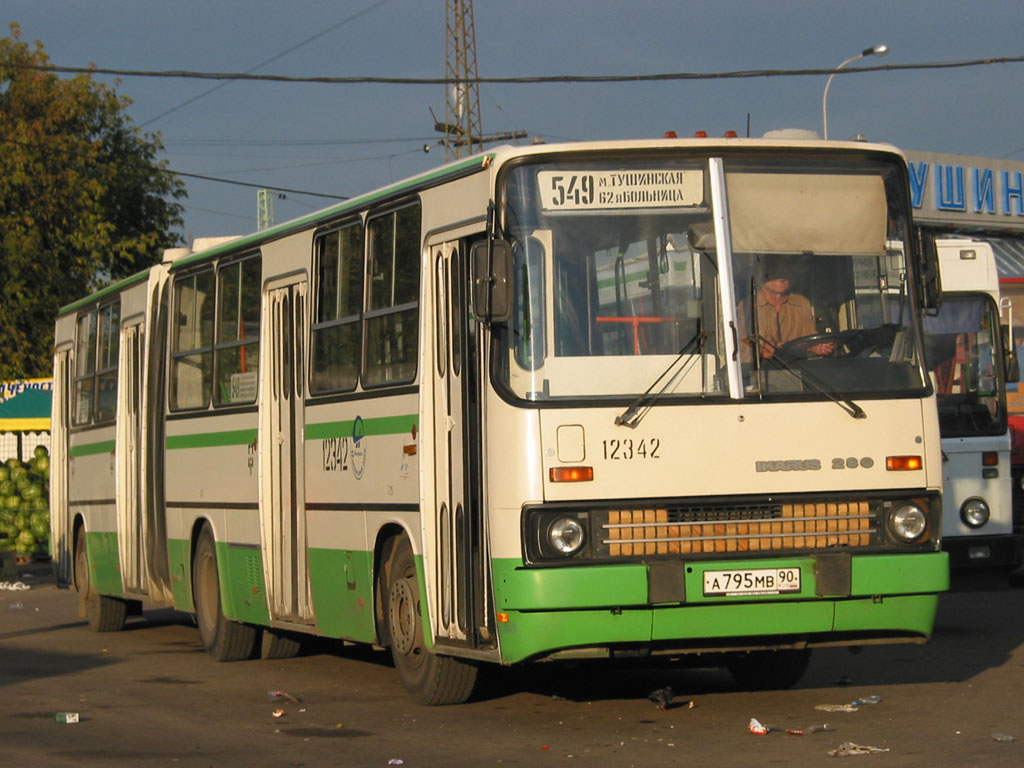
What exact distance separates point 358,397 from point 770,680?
3181 millimetres

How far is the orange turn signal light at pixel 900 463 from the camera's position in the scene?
9234 millimetres

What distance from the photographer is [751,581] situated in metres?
8.93

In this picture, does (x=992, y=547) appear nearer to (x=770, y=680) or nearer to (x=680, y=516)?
(x=770, y=680)

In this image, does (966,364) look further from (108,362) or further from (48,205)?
(48,205)

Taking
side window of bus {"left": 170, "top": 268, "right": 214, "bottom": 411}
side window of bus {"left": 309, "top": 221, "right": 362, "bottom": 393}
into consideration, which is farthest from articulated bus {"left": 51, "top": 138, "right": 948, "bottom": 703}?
side window of bus {"left": 170, "top": 268, "right": 214, "bottom": 411}

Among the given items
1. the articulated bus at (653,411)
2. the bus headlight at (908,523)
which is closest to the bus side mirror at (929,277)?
the articulated bus at (653,411)

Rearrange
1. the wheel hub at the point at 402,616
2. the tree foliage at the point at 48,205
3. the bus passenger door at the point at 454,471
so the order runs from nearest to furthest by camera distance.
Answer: the bus passenger door at the point at 454,471, the wheel hub at the point at 402,616, the tree foliage at the point at 48,205

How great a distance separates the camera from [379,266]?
11.0 m

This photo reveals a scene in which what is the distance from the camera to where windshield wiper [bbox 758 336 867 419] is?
9.19 meters

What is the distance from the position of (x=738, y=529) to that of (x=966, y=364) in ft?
23.9

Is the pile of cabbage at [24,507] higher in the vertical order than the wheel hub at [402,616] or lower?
higher

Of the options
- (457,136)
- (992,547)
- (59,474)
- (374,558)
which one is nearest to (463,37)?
(457,136)

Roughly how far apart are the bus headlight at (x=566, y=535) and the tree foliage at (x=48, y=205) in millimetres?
27578

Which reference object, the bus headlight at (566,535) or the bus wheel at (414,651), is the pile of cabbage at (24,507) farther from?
the bus headlight at (566,535)
